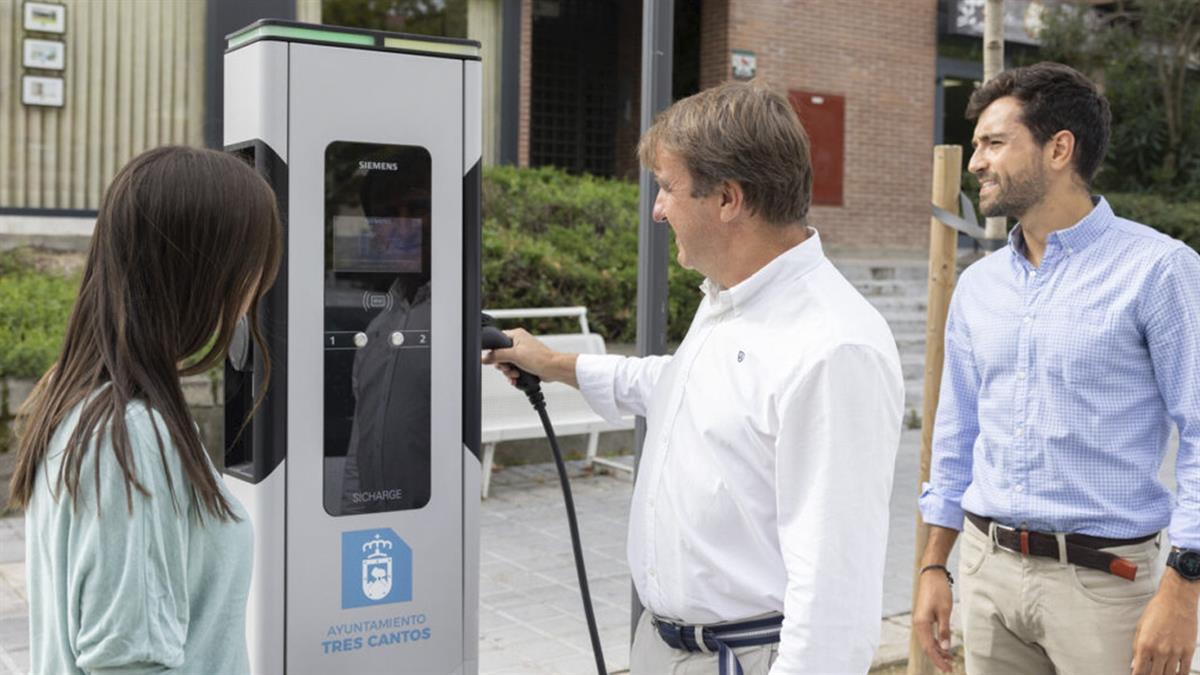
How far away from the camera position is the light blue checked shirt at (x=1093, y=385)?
100.0 inches

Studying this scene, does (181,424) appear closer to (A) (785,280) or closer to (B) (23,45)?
(A) (785,280)

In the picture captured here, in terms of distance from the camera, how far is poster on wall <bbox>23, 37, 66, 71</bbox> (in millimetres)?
10008

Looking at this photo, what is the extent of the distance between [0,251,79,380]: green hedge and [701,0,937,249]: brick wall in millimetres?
8573

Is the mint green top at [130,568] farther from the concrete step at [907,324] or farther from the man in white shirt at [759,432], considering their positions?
the concrete step at [907,324]

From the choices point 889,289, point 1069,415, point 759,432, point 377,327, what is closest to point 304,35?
point 377,327

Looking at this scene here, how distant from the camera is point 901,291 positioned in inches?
567

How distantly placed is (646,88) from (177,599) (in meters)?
2.30

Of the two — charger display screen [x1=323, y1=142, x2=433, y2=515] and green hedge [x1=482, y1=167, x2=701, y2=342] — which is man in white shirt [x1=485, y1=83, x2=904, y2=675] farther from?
green hedge [x1=482, y1=167, x2=701, y2=342]

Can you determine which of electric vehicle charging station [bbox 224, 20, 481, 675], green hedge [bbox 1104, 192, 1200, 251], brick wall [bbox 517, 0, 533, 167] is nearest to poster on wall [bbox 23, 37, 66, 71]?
brick wall [bbox 517, 0, 533, 167]

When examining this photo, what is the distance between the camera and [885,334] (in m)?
2.03

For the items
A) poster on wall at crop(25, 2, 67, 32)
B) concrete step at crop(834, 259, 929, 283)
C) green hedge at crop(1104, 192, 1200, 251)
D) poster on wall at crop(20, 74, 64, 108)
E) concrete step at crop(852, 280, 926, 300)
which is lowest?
concrete step at crop(852, 280, 926, 300)

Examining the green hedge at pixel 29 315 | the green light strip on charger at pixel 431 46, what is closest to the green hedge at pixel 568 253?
the green hedge at pixel 29 315

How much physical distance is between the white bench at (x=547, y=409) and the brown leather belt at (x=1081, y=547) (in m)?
4.59

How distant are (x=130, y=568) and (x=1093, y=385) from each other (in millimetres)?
1913
